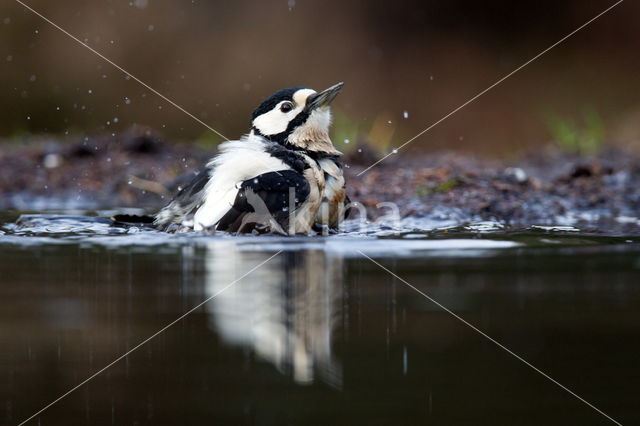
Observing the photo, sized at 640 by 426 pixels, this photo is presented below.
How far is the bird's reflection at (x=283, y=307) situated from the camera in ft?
8.60

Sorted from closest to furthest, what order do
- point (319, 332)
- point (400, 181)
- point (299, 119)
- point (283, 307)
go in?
point (319, 332) → point (283, 307) → point (299, 119) → point (400, 181)

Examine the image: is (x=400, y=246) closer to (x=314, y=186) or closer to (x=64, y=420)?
(x=314, y=186)

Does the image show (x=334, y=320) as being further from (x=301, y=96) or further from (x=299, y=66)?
(x=299, y=66)

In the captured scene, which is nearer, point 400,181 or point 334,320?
point 334,320

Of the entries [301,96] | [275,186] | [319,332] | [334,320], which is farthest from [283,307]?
[301,96]

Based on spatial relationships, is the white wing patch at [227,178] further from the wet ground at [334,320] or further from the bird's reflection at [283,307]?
the bird's reflection at [283,307]

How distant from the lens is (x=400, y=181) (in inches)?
291

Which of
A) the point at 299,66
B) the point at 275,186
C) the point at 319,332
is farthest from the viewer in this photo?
the point at 299,66

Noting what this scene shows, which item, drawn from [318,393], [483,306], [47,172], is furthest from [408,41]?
[318,393]

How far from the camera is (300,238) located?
5.00 meters

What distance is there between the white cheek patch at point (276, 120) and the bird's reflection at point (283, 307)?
4.40 feet

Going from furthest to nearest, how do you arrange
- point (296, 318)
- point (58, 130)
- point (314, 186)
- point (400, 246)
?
point (58, 130), point (314, 186), point (400, 246), point (296, 318)

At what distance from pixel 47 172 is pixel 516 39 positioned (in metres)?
7.29

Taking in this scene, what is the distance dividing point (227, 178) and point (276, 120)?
2.55 feet
